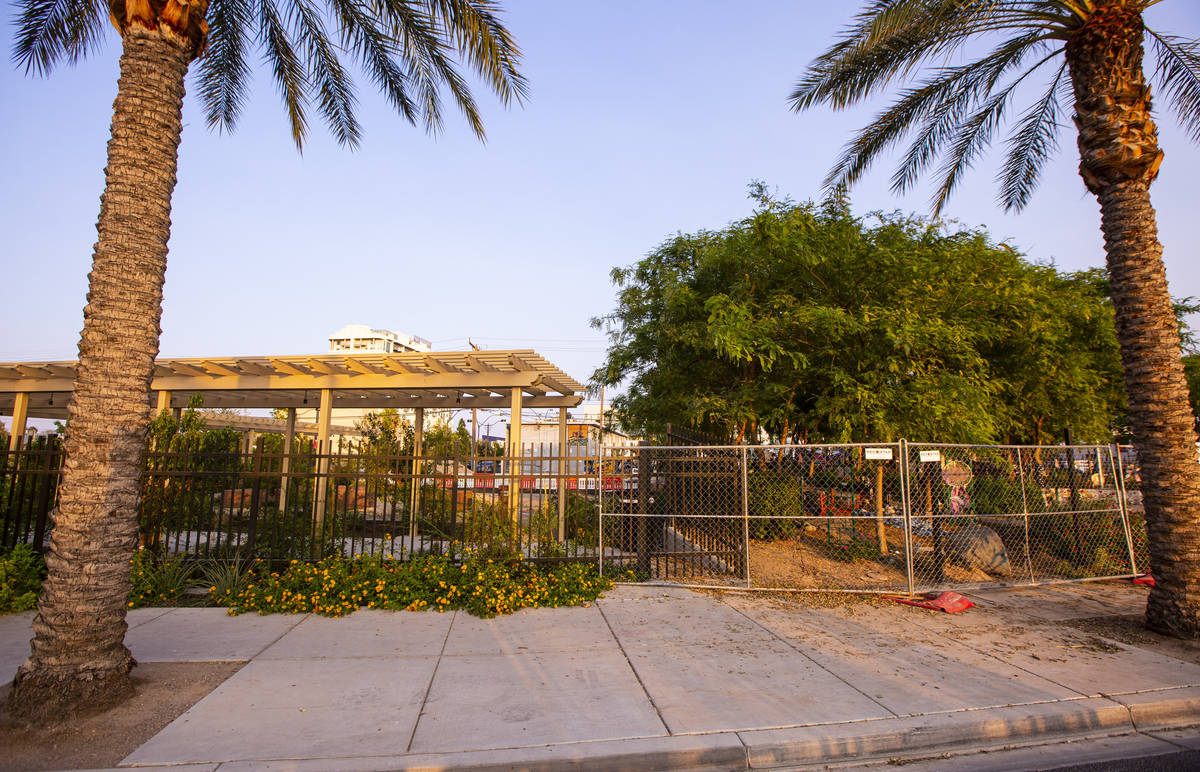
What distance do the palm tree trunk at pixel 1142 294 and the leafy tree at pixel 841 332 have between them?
3.04 m

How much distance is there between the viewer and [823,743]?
13.0ft

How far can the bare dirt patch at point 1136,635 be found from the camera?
5801 mm

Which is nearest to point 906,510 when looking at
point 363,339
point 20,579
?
point 20,579

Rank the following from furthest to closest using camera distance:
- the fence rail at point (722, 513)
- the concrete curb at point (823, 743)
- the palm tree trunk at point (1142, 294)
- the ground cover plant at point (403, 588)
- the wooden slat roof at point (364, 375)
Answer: the wooden slat roof at point (364, 375) → the fence rail at point (722, 513) → the ground cover plant at point (403, 588) → the palm tree trunk at point (1142, 294) → the concrete curb at point (823, 743)

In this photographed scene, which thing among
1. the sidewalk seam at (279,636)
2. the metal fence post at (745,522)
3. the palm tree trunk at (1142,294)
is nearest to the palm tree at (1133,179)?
the palm tree trunk at (1142,294)

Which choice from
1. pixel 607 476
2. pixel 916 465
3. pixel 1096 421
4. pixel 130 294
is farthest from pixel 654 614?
pixel 1096 421

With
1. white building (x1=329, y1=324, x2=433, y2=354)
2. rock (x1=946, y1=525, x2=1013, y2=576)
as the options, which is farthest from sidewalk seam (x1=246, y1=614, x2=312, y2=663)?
white building (x1=329, y1=324, x2=433, y2=354)

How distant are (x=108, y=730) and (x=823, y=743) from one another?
4692mm

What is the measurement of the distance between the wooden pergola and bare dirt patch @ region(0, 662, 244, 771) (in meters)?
4.86

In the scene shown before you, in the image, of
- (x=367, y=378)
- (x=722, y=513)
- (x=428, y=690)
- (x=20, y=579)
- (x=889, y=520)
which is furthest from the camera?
(x=367, y=378)

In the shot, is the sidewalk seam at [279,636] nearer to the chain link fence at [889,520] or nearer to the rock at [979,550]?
the chain link fence at [889,520]

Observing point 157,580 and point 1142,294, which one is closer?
point 1142,294

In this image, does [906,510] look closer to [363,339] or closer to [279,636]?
[279,636]

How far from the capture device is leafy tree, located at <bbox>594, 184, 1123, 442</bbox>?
10.0 meters
